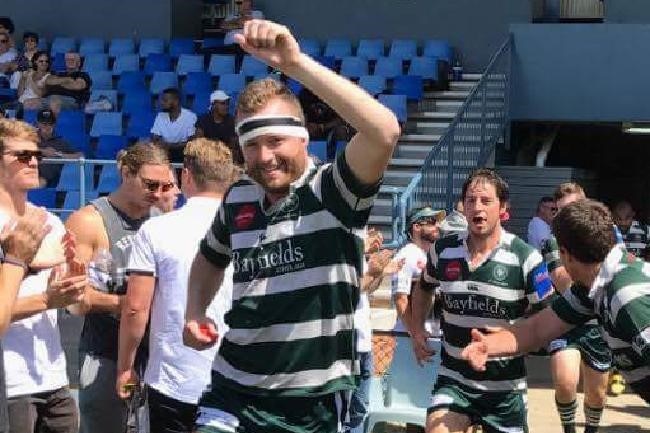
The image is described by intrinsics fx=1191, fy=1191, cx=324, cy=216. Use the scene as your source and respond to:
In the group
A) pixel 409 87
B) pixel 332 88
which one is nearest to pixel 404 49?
pixel 409 87

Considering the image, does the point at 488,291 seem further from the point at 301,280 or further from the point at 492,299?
the point at 301,280

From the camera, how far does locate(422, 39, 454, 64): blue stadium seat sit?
17.3 m

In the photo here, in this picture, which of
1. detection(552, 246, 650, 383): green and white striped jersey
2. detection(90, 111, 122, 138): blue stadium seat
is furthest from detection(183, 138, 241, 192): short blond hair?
detection(90, 111, 122, 138): blue stadium seat

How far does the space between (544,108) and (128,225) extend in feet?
35.7

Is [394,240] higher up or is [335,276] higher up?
[335,276]

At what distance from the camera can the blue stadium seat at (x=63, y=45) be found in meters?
19.2

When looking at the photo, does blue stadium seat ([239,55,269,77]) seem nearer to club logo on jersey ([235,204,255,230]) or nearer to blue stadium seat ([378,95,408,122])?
blue stadium seat ([378,95,408,122])

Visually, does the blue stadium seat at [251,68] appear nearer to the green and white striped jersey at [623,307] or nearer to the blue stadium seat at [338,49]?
the blue stadium seat at [338,49]

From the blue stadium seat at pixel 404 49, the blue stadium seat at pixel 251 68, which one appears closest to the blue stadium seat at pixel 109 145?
the blue stadium seat at pixel 251 68

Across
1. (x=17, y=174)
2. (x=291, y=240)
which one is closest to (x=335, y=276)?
(x=291, y=240)

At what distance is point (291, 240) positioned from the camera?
12.4 ft

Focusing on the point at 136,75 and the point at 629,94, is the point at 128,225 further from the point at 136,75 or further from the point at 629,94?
the point at 136,75

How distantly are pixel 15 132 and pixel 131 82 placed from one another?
12897mm

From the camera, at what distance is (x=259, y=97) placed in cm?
383
